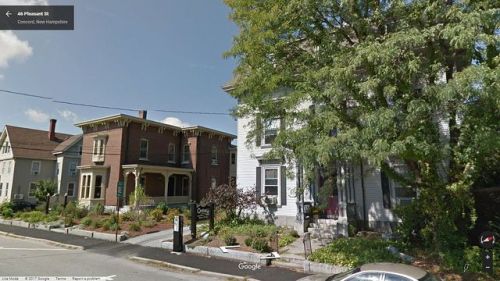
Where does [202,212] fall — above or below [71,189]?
below

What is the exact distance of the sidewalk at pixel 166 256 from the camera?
404 inches

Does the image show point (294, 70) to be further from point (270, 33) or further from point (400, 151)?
A: point (400, 151)

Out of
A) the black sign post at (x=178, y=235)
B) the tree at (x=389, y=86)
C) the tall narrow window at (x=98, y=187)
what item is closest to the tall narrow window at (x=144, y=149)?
the tall narrow window at (x=98, y=187)

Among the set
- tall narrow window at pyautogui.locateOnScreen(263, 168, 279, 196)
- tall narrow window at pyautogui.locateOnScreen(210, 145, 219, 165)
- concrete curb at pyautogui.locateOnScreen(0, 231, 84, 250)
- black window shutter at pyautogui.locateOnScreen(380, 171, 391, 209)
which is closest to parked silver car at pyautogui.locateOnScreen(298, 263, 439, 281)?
black window shutter at pyautogui.locateOnScreen(380, 171, 391, 209)

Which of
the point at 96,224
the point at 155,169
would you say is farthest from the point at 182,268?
the point at 155,169

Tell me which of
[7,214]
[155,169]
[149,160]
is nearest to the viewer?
[7,214]

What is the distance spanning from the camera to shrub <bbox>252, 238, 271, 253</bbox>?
12.5 m

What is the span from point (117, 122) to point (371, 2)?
2503 centimetres

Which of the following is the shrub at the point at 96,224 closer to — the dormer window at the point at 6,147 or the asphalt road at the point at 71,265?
the asphalt road at the point at 71,265

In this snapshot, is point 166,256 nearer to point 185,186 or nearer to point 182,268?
point 182,268

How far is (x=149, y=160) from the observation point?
3116cm

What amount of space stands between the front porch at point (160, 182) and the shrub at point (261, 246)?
16121 mm

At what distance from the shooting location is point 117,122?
29.5m
